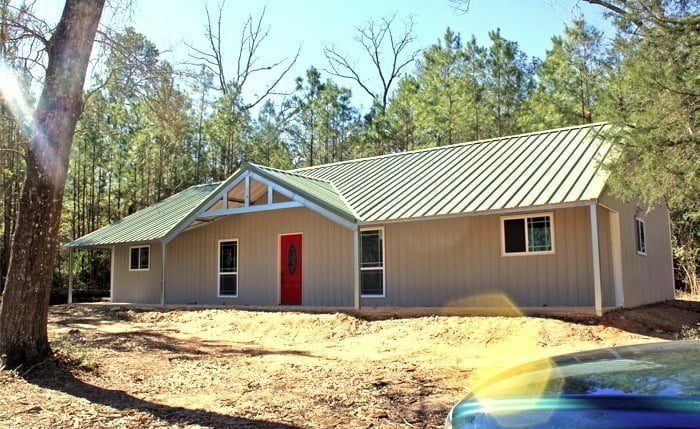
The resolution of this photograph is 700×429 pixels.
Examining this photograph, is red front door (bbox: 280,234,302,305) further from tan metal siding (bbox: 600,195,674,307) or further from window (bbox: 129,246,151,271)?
tan metal siding (bbox: 600,195,674,307)

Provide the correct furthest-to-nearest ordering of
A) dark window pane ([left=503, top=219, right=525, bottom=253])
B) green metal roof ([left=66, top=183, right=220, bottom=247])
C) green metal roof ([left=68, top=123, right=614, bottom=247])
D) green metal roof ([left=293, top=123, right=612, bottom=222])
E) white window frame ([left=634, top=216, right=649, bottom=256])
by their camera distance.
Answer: green metal roof ([left=66, top=183, right=220, bottom=247])
white window frame ([left=634, top=216, right=649, bottom=256])
dark window pane ([left=503, top=219, right=525, bottom=253])
green metal roof ([left=68, top=123, right=614, bottom=247])
green metal roof ([left=293, top=123, right=612, bottom=222])

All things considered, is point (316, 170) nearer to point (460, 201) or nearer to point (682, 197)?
point (460, 201)

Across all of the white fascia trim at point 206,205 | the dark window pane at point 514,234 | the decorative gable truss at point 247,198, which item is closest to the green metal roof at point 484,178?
the dark window pane at point 514,234

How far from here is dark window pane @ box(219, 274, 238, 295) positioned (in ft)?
57.2

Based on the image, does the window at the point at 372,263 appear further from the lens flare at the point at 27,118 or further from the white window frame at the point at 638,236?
the lens flare at the point at 27,118

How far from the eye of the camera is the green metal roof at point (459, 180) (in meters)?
12.1

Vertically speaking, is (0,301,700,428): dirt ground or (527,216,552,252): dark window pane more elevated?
(527,216,552,252): dark window pane

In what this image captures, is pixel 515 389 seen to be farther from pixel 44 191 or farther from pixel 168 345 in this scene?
pixel 168 345

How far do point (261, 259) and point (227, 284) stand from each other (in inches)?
62.9

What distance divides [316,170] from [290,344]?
1037 centimetres

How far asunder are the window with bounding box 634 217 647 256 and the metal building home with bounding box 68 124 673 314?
0.07m

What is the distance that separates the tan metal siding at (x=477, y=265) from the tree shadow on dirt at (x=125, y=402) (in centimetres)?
863

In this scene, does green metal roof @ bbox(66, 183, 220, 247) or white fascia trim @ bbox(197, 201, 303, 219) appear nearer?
white fascia trim @ bbox(197, 201, 303, 219)

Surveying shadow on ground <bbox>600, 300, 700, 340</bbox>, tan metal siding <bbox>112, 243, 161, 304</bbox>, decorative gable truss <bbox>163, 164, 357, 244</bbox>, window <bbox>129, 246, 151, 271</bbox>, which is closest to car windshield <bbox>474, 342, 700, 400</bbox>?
shadow on ground <bbox>600, 300, 700, 340</bbox>
